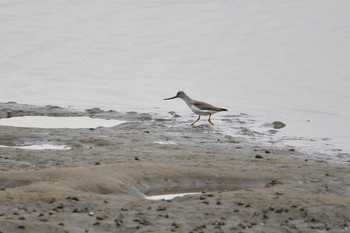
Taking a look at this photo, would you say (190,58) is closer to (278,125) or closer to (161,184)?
(278,125)

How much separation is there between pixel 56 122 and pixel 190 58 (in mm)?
9988

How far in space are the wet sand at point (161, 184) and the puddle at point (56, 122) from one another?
905 millimetres

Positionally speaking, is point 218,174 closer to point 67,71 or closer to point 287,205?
point 287,205

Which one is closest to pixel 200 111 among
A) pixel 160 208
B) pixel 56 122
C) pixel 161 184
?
pixel 56 122

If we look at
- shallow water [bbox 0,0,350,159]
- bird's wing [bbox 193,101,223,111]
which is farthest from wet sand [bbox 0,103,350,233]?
shallow water [bbox 0,0,350,159]

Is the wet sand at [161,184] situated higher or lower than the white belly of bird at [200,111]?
lower

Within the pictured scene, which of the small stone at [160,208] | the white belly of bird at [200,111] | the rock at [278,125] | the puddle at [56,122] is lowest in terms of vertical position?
the small stone at [160,208]

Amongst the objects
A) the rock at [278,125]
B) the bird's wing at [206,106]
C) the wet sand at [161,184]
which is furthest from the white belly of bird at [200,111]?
the wet sand at [161,184]

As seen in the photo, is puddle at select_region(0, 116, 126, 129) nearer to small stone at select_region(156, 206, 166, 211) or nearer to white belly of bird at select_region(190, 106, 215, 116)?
white belly of bird at select_region(190, 106, 215, 116)

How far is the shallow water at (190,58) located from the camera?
21938mm

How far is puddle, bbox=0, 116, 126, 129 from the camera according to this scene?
60.1 feet

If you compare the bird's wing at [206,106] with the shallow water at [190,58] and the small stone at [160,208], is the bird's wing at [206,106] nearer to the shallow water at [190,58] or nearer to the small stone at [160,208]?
the shallow water at [190,58]

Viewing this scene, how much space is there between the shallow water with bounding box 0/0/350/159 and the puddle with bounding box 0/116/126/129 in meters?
1.81

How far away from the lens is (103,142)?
632 inches
